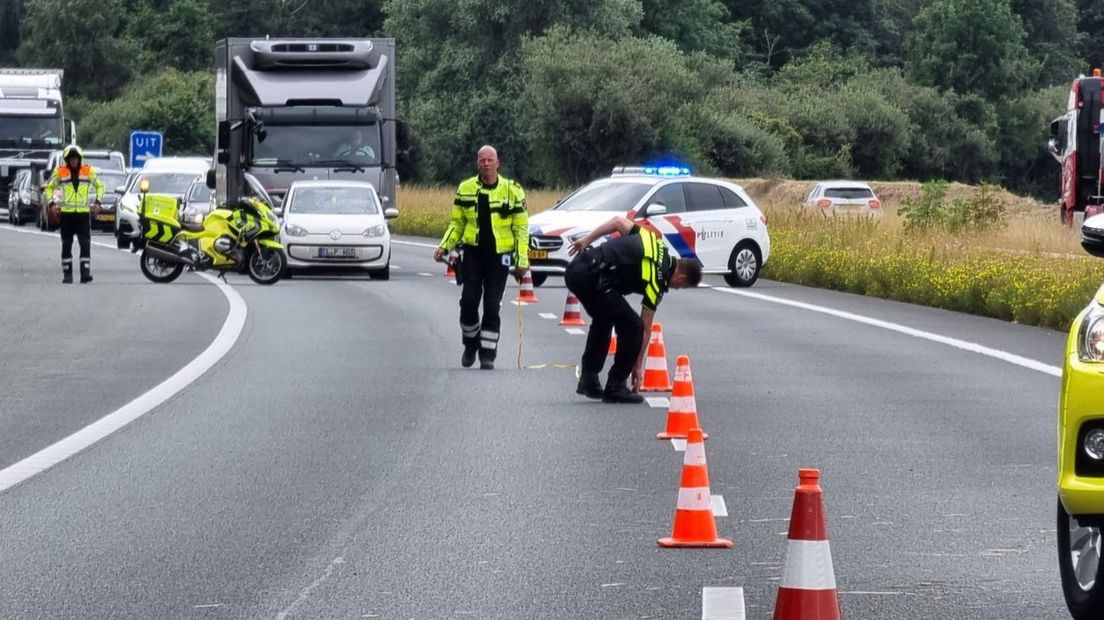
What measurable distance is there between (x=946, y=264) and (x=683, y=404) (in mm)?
→ 16109

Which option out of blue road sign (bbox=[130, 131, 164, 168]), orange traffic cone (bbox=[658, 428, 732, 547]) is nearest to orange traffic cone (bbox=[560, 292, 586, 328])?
orange traffic cone (bbox=[658, 428, 732, 547])

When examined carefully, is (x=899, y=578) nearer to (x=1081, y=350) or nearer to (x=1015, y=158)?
(x=1081, y=350)

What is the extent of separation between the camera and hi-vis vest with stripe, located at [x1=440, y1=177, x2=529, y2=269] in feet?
54.1

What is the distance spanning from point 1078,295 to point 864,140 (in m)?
65.9

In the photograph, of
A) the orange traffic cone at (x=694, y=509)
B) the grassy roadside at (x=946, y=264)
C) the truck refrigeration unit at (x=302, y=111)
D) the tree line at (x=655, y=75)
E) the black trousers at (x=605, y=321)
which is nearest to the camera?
the orange traffic cone at (x=694, y=509)

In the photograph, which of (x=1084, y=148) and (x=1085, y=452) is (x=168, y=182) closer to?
(x=1084, y=148)

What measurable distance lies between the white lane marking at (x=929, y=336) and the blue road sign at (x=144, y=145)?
139ft

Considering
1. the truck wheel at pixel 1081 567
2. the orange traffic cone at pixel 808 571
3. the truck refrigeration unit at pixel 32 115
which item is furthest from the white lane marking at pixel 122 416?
the truck refrigeration unit at pixel 32 115

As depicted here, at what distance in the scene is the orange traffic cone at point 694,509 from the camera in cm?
842

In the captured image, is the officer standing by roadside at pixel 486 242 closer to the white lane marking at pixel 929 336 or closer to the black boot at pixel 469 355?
the black boot at pixel 469 355

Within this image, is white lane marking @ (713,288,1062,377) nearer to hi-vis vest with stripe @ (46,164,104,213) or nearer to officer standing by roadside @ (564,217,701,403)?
officer standing by roadside @ (564,217,701,403)

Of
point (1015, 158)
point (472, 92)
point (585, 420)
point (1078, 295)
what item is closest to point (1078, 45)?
point (1015, 158)

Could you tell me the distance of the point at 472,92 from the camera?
274 feet

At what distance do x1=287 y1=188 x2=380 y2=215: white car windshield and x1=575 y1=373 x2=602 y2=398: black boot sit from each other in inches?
668
